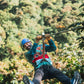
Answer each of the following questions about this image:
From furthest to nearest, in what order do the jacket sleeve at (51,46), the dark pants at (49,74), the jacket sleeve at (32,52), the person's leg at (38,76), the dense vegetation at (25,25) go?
the dense vegetation at (25,25), the jacket sleeve at (51,46), the jacket sleeve at (32,52), the dark pants at (49,74), the person's leg at (38,76)

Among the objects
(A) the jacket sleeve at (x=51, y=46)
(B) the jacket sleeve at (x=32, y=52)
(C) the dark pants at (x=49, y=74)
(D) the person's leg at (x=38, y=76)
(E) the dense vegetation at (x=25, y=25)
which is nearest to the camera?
(D) the person's leg at (x=38, y=76)

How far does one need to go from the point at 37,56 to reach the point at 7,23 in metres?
13.8

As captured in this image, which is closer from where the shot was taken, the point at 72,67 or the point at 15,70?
the point at 72,67

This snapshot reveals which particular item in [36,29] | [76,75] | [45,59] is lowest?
[76,75]

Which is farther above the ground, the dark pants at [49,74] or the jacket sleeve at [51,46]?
the jacket sleeve at [51,46]

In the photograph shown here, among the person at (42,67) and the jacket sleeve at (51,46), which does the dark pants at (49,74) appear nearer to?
the person at (42,67)

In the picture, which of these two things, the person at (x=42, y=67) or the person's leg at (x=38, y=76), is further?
the person at (x=42, y=67)

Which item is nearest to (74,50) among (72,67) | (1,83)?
(72,67)

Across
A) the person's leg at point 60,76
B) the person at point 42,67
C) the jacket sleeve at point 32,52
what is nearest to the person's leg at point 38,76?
the person at point 42,67

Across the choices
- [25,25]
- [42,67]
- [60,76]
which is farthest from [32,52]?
[25,25]

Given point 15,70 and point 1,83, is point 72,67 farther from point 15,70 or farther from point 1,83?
point 1,83

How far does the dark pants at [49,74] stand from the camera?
2686 mm

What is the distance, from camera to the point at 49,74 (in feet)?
9.41

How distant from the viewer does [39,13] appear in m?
22.5
